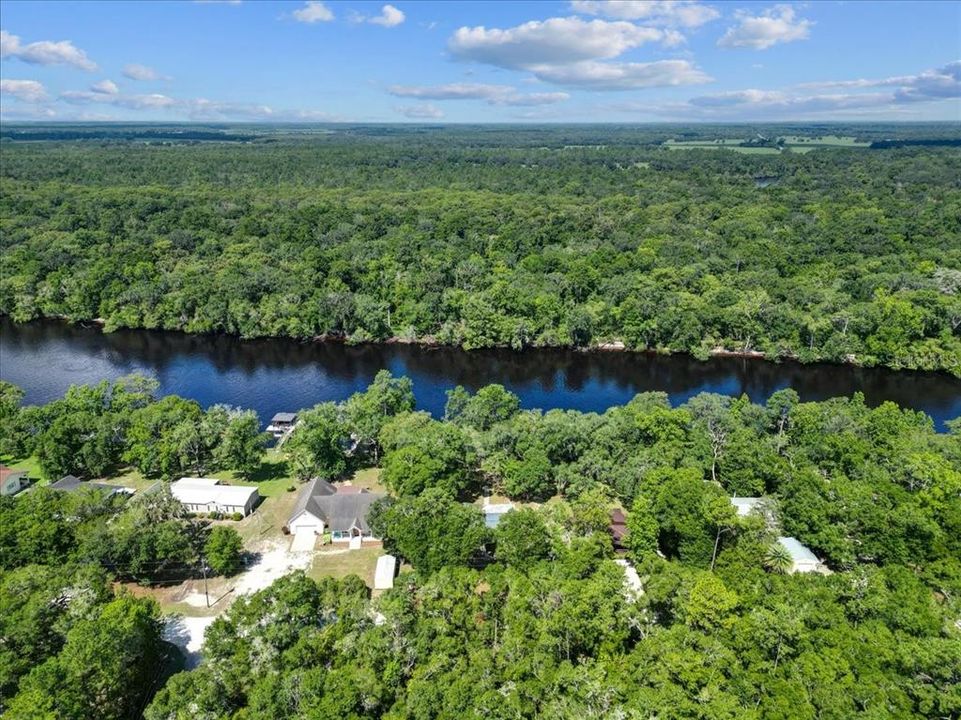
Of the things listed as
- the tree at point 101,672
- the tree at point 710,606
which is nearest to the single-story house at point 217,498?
the tree at point 101,672

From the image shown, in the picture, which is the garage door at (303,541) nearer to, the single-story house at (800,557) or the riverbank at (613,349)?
the single-story house at (800,557)

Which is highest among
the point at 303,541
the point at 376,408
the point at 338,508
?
the point at 376,408

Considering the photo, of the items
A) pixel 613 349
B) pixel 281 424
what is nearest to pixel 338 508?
pixel 281 424

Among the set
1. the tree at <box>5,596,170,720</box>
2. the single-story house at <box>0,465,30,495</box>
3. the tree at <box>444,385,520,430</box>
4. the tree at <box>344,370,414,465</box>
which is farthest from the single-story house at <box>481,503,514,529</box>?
the single-story house at <box>0,465,30,495</box>

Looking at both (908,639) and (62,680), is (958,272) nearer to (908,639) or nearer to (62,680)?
(908,639)

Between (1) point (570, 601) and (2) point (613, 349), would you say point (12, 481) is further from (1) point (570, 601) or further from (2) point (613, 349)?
(2) point (613, 349)
